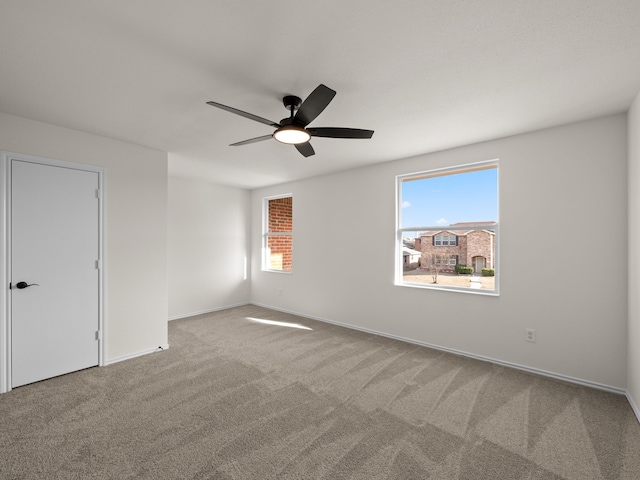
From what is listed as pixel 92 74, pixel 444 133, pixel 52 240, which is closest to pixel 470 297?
pixel 444 133

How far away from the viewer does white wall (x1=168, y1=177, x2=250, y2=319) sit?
5.14m

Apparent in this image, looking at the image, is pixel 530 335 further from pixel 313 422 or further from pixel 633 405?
pixel 313 422

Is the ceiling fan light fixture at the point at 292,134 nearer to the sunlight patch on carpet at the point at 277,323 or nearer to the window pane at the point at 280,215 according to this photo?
the sunlight patch on carpet at the point at 277,323

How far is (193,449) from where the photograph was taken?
1.88 m

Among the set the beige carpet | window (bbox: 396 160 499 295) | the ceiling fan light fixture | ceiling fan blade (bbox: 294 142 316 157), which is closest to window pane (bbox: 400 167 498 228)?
window (bbox: 396 160 499 295)

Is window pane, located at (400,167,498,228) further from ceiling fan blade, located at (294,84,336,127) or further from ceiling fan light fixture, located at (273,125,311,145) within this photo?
ceiling fan blade, located at (294,84,336,127)

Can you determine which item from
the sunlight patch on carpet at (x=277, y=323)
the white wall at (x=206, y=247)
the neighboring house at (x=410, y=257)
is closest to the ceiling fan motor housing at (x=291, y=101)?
the neighboring house at (x=410, y=257)

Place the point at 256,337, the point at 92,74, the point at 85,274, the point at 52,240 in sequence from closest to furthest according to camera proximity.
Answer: the point at 92,74 → the point at 52,240 → the point at 85,274 → the point at 256,337

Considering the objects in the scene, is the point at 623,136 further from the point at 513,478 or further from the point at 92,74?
the point at 92,74

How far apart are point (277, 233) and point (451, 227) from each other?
335 centimetres

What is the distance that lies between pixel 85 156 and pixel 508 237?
14.9 ft

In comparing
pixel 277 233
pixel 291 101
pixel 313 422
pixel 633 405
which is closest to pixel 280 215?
pixel 277 233

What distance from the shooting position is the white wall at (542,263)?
8.64ft

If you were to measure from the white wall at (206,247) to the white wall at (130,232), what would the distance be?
1542mm
